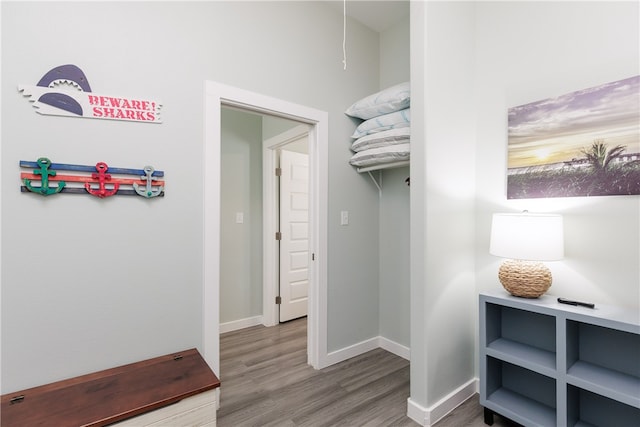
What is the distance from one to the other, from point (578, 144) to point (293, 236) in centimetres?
269

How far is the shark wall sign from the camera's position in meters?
1.41

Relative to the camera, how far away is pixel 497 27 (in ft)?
6.59

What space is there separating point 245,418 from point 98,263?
1.25 meters

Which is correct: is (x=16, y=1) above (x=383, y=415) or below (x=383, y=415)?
above

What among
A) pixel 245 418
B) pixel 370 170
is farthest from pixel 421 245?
→ pixel 245 418

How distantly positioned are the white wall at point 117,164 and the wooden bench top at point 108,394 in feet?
0.33

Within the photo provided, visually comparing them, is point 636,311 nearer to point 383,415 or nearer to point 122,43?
point 383,415

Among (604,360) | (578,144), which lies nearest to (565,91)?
(578,144)

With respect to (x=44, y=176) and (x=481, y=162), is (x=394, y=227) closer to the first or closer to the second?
(x=481, y=162)

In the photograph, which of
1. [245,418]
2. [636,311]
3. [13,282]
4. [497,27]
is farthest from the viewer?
[497,27]

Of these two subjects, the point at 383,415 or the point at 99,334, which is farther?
the point at 383,415

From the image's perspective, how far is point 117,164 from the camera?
1.59 m

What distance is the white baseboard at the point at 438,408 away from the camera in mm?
1777

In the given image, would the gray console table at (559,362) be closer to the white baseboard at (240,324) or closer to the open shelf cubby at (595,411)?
the open shelf cubby at (595,411)
